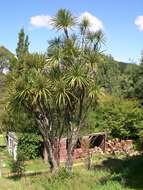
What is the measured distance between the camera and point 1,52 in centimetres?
5875

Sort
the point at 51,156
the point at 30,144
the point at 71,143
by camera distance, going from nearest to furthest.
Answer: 1. the point at 51,156
2. the point at 71,143
3. the point at 30,144

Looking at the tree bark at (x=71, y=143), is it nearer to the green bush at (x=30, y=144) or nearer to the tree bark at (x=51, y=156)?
the tree bark at (x=51, y=156)

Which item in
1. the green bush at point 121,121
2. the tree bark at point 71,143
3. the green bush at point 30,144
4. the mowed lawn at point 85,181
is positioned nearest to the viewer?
the mowed lawn at point 85,181

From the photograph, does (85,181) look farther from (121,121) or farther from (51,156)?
(121,121)

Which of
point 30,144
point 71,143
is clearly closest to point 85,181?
point 71,143

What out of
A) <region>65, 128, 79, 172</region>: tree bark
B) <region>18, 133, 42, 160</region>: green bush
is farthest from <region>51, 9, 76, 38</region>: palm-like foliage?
<region>18, 133, 42, 160</region>: green bush

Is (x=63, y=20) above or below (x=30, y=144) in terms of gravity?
above

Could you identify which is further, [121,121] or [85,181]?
[121,121]

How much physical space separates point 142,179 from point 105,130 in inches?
685

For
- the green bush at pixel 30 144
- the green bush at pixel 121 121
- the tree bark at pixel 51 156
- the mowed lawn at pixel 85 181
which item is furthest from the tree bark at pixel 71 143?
the green bush at pixel 121 121

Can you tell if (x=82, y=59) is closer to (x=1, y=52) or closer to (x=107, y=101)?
(x=107, y=101)

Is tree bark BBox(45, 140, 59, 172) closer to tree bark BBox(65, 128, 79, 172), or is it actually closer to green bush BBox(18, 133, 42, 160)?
tree bark BBox(65, 128, 79, 172)

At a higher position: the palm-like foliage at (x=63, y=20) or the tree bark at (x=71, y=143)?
the palm-like foliage at (x=63, y=20)

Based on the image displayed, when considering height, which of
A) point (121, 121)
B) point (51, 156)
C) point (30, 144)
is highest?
point (121, 121)
